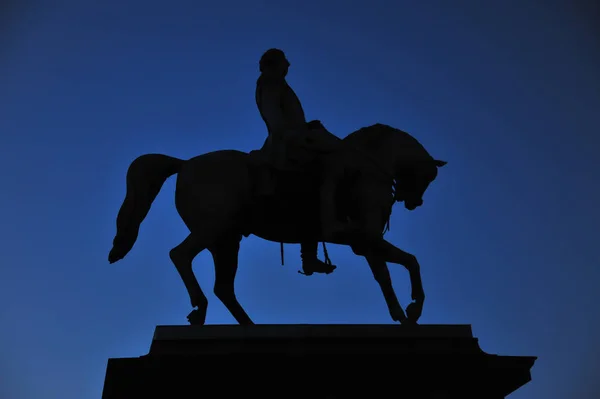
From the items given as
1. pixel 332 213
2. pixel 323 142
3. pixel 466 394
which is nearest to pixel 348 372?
pixel 466 394

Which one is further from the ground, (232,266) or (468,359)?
(232,266)

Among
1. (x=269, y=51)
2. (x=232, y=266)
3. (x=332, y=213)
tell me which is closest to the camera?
(x=332, y=213)

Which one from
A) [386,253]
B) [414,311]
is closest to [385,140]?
[386,253]

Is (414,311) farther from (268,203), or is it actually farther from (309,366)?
(268,203)

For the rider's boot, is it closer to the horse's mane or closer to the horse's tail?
the horse's mane

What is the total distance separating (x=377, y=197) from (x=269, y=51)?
3.07 metres

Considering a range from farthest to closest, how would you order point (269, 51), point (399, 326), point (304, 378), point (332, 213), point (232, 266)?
point (269, 51) → point (232, 266) → point (332, 213) → point (399, 326) → point (304, 378)

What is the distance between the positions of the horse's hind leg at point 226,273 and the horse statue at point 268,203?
0.5 inches

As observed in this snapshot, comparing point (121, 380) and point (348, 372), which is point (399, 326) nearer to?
point (348, 372)

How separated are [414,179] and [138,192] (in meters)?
3.65

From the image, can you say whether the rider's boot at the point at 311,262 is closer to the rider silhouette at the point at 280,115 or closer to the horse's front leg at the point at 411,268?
the rider silhouette at the point at 280,115

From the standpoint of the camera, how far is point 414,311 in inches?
392

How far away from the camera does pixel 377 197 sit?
10719 millimetres

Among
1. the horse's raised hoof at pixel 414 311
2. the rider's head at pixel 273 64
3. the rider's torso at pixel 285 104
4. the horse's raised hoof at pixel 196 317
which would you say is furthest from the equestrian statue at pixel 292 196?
the rider's head at pixel 273 64
